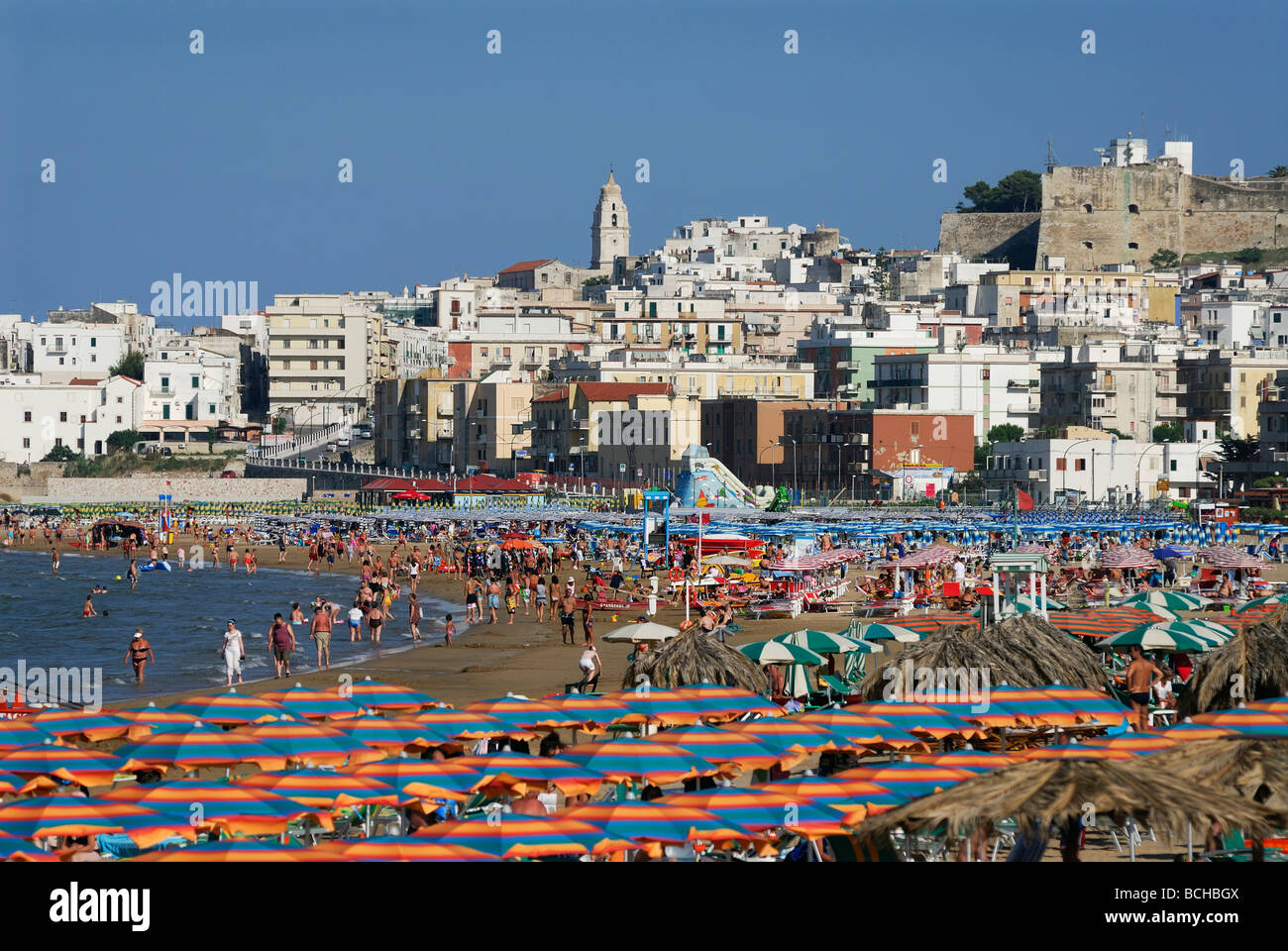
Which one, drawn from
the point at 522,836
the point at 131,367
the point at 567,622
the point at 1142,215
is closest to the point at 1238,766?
the point at 522,836

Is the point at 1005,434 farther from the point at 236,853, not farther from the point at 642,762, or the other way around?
the point at 236,853

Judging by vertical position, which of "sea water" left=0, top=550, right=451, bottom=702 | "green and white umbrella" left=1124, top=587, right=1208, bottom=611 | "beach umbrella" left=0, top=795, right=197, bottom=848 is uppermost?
"beach umbrella" left=0, top=795, right=197, bottom=848

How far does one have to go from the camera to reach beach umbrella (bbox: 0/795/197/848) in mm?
11602

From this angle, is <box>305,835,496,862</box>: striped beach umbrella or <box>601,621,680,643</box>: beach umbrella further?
<box>601,621,680,643</box>: beach umbrella

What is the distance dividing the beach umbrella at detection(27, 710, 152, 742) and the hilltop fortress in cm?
11688

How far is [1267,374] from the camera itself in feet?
291

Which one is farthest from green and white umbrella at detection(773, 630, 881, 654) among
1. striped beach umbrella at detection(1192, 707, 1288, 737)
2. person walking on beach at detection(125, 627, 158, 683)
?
person walking on beach at detection(125, 627, 158, 683)

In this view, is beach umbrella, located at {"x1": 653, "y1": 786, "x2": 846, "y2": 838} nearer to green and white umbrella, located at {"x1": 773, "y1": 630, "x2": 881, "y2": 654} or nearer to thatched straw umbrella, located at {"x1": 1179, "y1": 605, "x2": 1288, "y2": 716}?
thatched straw umbrella, located at {"x1": 1179, "y1": 605, "x2": 1288, "y2": 716}

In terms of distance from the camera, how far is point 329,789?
42.3 ft

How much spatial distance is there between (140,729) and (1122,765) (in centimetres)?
861

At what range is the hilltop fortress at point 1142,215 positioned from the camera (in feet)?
422

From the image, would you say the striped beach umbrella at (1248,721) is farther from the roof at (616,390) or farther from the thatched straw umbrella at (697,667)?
the roof at (616,390)
